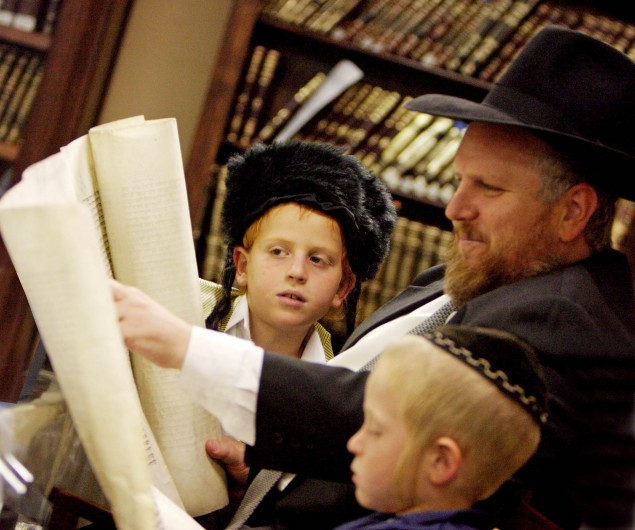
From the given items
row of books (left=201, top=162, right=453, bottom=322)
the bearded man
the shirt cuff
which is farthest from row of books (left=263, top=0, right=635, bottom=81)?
the shirt cuff

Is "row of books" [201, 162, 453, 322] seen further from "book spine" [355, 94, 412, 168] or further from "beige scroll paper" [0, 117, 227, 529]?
"beige scroll paper" [0, 117, 227, 529]

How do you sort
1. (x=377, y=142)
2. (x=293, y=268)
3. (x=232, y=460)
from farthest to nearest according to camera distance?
(x=377, y=142) < (x=293, y=268) < (x=232, y=460)

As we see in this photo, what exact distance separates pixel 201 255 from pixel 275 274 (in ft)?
3.79

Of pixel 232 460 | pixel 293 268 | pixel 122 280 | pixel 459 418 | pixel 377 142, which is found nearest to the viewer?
pixel 459 418

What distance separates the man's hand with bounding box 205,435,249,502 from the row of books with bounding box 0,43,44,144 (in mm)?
1693

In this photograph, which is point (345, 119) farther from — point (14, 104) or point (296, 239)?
point (296, 239)

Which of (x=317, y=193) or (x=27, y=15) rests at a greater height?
(x=27, y=15)

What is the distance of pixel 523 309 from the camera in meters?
1.14

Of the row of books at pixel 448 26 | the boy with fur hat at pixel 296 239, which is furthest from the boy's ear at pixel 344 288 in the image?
the row of books at pixel 448 26

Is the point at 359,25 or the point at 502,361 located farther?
the point at 359,25

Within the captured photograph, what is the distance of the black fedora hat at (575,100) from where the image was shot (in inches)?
50.9

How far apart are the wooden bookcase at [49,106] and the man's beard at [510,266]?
1706 mm

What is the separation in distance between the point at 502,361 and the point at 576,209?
0.48m

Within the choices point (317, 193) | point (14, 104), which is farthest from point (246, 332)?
point (14, 104)
